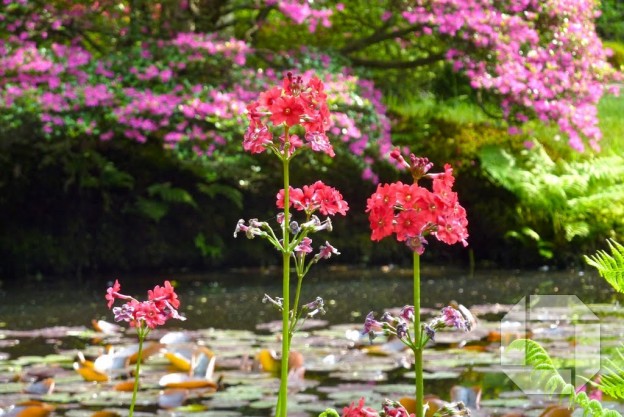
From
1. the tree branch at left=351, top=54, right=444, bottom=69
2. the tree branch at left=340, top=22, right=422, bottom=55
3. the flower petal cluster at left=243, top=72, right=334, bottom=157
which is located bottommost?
the flower petal cluster at left=243, top=72, right=334, bottom=157

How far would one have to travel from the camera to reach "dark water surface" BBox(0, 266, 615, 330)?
20.9 ft

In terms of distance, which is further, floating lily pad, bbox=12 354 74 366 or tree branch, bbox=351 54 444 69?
tree branch, bbox=351 54 444 69

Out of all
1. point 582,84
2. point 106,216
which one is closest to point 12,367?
point 106,216

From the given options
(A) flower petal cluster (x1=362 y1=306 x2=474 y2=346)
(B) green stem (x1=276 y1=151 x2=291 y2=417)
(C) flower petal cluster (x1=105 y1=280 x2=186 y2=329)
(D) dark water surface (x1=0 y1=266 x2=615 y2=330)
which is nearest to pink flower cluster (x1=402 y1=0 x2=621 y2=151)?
(D) dark water surface (x1=0 y1=266 x2=615 y2=330)

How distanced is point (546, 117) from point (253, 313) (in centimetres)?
437

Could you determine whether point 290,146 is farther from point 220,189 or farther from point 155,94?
point 220,189

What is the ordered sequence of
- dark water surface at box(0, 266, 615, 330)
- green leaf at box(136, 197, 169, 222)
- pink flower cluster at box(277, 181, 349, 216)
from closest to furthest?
1. pink flower cluster at box(277, 181, 349, 216)
2. dark water surface at box(0, 266, 615, 330)
3. green leaf at box(136, 197, 169, 222)

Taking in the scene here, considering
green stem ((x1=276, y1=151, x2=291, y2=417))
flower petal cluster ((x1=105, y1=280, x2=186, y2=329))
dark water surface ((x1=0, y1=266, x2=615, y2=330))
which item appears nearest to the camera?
green stem ((x1=276, y1=151, x2=291, y2=417))

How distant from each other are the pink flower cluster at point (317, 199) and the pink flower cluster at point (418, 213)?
14.0 inches

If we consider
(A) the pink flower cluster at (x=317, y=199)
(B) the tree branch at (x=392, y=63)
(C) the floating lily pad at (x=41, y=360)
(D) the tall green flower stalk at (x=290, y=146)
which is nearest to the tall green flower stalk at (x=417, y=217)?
(D) the tall green flower stalk at (x=290, y=146)

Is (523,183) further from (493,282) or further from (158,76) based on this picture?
(158,76)

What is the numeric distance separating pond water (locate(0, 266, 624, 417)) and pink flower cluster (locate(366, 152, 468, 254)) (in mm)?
1646

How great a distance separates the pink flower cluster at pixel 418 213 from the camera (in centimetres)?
166
